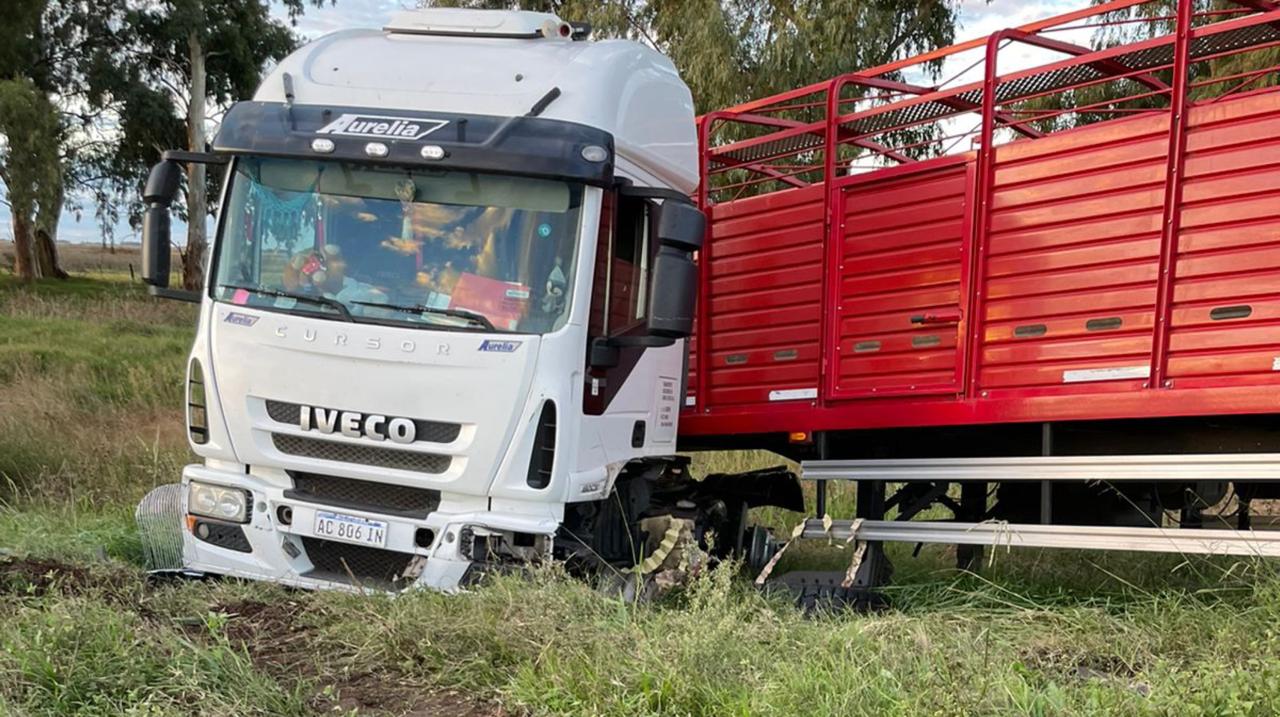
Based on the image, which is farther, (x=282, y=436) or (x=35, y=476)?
(x=35, y=476)

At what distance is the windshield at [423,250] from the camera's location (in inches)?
208

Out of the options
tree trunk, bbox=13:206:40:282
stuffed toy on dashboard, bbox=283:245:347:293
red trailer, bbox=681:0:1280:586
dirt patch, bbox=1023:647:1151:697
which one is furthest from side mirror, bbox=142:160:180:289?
tree trunk, bbox=13:206:40:282

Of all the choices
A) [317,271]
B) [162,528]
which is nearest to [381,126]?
[317,271]

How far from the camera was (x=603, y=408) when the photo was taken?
18.4 ft

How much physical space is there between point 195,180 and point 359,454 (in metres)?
26.3

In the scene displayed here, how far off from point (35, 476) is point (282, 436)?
18.4 ft

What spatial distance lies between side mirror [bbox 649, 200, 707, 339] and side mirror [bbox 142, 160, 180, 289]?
264 cm

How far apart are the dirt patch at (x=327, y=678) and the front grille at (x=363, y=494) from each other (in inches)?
29.5

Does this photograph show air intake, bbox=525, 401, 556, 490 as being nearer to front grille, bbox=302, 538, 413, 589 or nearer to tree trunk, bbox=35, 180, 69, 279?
front grille, bbox=302, 538, 413, 589

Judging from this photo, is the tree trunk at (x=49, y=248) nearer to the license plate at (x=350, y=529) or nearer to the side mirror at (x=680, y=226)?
the license plate at (x=350, y=529)

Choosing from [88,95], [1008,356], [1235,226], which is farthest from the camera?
[88,95]

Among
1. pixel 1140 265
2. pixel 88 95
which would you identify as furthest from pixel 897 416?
pixel 88 95

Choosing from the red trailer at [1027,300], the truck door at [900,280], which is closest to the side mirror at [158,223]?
the red trailer at [1027,300]

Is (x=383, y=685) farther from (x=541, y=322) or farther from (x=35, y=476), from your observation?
(x=35, y=476)
